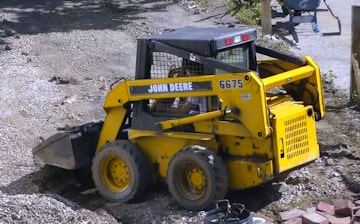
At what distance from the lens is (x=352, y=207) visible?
866cm

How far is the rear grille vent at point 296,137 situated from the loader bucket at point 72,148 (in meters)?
2.80

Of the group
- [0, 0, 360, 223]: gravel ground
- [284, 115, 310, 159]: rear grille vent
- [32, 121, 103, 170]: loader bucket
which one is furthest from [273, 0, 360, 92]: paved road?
[32, 121, 103, 170]: loader bucket

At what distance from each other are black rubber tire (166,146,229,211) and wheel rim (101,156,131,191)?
786 millimetres

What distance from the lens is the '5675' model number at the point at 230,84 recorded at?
8.62 meters

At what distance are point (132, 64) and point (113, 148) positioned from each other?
6814mm

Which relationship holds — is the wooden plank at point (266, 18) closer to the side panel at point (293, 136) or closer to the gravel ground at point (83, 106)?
the gravel ground at point (83, 106)

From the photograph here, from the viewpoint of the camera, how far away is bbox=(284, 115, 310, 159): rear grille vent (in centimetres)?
901

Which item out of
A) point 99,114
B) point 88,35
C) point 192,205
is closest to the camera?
point 192,205

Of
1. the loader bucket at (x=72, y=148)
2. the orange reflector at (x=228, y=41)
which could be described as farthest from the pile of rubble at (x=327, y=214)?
the loader bucket at (x=72, y=148)

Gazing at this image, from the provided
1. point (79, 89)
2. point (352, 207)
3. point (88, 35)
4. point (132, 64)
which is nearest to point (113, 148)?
point (352, 207)

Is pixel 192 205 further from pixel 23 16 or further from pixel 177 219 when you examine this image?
pixel 23 16

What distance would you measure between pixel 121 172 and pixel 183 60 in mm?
1680

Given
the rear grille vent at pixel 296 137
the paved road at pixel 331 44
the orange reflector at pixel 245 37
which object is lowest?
the paved road at pixel 331 44

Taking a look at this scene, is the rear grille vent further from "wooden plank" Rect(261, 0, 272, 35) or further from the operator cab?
"wooden plank" Rect(261, 0, 272, 35)
